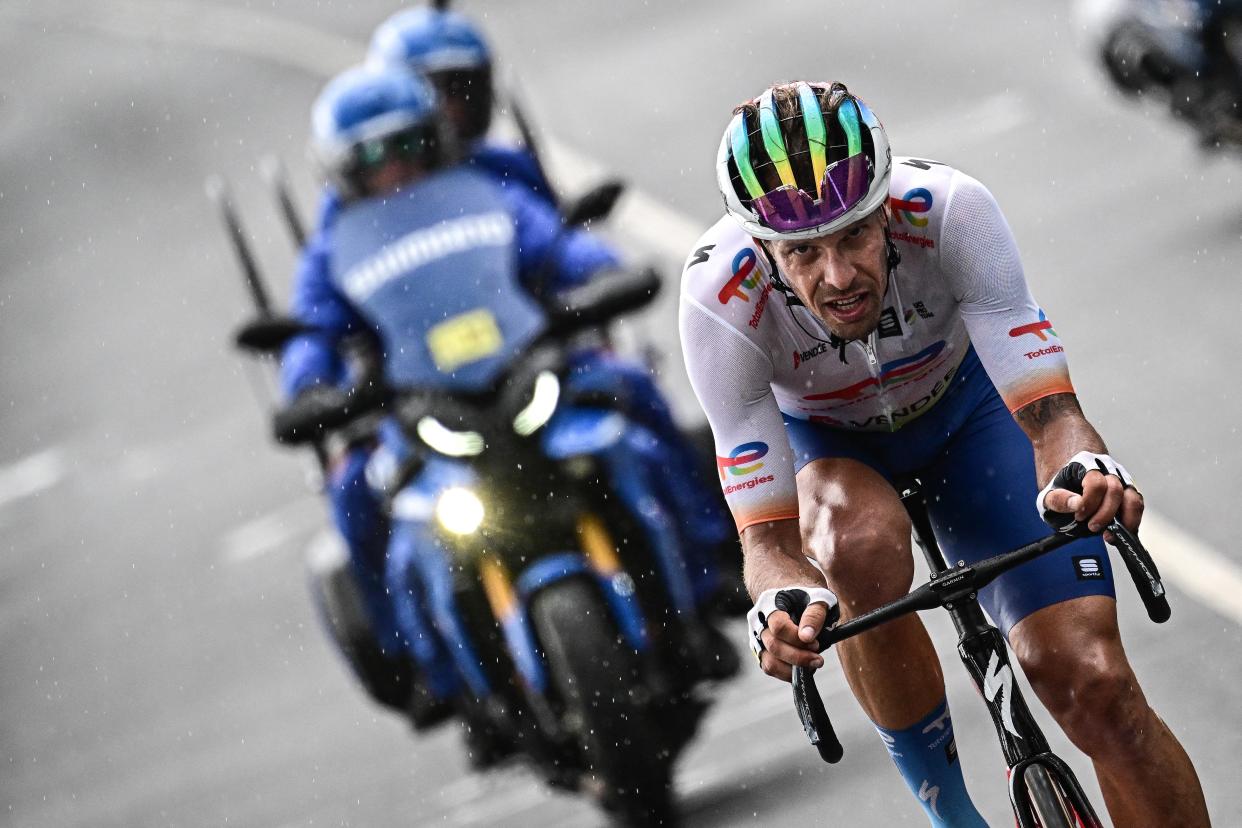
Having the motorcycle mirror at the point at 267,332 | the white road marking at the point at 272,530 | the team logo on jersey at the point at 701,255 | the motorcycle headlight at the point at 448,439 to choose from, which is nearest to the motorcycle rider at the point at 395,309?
the motorcycle mirror at the point at 267,332

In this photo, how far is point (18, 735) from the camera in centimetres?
1136

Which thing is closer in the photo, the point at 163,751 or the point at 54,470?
the point at 163,751

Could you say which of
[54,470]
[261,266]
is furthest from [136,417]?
[261,266]

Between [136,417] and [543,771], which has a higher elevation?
[543,771]

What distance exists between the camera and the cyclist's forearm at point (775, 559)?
17.3 feet

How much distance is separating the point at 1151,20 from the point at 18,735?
7.33 meters

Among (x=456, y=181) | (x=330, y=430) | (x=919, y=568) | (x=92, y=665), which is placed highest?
(x=456, y=181)

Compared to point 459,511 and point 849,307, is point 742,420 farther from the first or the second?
point 459,511

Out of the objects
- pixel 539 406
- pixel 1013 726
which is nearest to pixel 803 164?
pixel 1013 726

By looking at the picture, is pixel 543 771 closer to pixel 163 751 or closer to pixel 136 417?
pixel 163 751

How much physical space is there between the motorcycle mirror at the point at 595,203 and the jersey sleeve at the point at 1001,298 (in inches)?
118

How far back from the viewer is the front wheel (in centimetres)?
732

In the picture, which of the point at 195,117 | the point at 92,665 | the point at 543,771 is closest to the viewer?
the point at 543,771

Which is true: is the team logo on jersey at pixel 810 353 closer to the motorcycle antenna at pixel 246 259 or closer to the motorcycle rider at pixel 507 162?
the motorcycle rider at pixel 507 162
